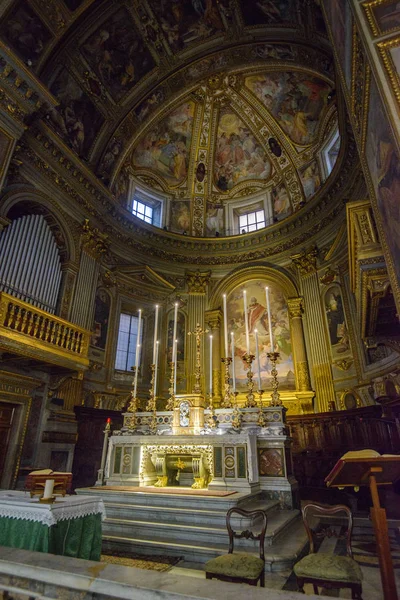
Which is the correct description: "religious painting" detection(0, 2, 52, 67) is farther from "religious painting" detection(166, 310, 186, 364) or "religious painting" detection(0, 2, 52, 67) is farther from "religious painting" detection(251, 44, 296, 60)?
"religious painting" detection(166, 310, 186, 364)

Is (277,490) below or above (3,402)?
below

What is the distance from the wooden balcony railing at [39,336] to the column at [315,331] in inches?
307

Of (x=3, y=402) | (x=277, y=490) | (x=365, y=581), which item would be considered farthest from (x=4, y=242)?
(x=365, y=581)

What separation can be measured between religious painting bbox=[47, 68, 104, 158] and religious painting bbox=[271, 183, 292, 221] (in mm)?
8253

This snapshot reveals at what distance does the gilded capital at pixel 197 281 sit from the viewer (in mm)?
15695

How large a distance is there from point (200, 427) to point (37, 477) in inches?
154

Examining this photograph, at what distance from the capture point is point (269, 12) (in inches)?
498

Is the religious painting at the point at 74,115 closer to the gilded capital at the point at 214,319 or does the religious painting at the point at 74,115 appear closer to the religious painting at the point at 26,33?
the religious painting at the point at 26,33

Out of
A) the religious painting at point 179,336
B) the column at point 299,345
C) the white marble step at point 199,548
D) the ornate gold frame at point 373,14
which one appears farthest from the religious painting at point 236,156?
the white marble step at point 199,548

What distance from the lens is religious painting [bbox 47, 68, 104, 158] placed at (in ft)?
38.4

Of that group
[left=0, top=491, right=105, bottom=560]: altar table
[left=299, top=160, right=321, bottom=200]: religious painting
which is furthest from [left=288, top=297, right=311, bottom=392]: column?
[left=0, top=491, right=105, bottom=560]: altar table

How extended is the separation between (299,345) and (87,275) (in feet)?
26.7

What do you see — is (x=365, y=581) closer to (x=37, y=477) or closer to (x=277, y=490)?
(x=277, y=490)

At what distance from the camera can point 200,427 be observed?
7254 mm
